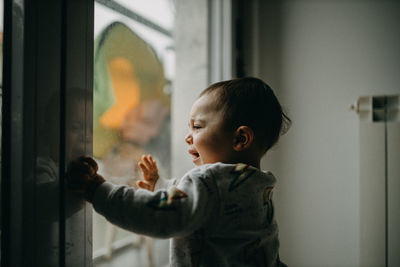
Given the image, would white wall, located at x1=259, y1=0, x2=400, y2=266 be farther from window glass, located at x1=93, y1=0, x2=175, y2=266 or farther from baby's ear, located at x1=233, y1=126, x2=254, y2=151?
baby's ear, located at x1=233, y1=126, x2=254, y2=151

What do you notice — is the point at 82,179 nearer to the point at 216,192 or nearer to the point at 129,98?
the point at 216,192

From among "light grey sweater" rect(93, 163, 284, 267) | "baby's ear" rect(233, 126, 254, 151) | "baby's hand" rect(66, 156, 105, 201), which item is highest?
"baby's ear" rect(233, 126, 254, 151)

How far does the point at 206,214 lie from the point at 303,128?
2.96 feet

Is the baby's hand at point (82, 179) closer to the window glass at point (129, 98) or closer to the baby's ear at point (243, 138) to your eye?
the window glass at point (129, 98)

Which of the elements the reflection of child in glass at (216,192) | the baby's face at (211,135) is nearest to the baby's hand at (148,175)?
the reflection of child in glass at (216,192)

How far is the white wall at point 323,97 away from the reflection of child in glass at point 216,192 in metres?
0.62

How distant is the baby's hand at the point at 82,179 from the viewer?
524mm

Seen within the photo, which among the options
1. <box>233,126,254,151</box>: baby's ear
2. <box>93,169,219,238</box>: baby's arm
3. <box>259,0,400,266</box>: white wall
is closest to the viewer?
<box>93,169,219,238</box>: baby's arm

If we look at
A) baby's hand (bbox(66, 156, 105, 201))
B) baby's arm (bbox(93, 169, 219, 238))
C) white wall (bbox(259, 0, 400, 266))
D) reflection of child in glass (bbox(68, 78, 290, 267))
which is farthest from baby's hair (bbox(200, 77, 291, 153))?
white wall (bbox(259, 0, 400, 266))

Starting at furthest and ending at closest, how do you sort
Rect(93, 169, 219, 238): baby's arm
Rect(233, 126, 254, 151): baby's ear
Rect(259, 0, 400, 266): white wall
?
Rect(259, 0, 400, 266): white wall < Rect(233, 126, 254, 151): baby's ear < Rect(93, 169, 219, 238): baby's arm

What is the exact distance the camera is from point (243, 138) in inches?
26.1

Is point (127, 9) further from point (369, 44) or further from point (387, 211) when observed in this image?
point (387, 211)

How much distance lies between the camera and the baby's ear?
2.16ft

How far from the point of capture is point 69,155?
52 centimetres
